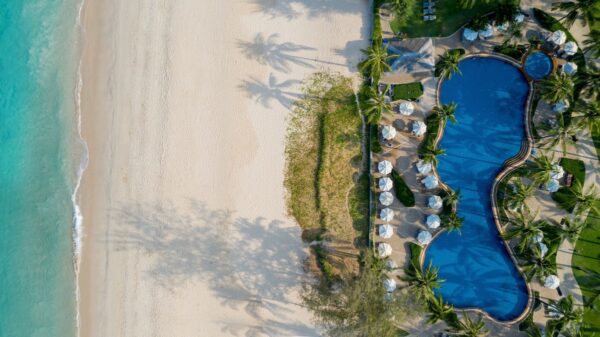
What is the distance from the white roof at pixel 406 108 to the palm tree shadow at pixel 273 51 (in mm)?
4951

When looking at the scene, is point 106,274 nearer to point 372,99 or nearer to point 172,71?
point 172,71

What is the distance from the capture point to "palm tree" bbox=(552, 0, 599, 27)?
744 inches

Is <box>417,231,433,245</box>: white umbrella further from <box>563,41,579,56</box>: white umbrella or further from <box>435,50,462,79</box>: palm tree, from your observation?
<box>563,41,579,56</box>: white umbrella

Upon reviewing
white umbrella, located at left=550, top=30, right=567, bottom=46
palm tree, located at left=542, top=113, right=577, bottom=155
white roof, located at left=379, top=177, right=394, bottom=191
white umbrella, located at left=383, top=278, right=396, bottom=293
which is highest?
white umbrella, located at left=550, top=30, right=567, bottom=46

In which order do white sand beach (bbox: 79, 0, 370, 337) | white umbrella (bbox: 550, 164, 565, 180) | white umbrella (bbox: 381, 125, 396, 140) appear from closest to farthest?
white umbrella (bbox: 550, 164, 565, 180) → white umbrella (bbox: 381, 125, 396, 140) → white sand beach (bbox: 79, 0, 370, 337)

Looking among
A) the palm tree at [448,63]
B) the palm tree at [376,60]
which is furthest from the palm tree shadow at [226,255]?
the palm tree at [448,63]

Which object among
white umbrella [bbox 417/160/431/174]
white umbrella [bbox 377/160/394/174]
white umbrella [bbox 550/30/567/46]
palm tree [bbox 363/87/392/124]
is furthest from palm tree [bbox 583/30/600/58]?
white umbrella [bbox 377/160/394/174]

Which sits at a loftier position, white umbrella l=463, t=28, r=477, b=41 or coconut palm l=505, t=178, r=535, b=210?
white umbrella l=463, t=28, r=477, b=41

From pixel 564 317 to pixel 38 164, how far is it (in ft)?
85.8

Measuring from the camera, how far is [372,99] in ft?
63.8

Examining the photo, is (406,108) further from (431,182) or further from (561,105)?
(561,105)

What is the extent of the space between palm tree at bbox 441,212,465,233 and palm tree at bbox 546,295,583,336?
5.53 metres

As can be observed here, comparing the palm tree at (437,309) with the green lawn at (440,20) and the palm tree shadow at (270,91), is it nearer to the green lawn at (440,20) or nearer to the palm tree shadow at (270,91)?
the palm tree shadow at (270,91)

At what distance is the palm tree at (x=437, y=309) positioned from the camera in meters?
19.2
